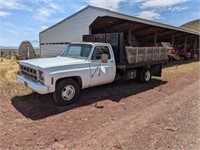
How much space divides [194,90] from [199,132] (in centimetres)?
403

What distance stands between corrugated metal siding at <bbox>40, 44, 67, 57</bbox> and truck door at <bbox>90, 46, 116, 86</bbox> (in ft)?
35.1

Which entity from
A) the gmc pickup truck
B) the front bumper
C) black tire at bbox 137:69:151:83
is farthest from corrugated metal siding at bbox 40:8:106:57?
the front bumper

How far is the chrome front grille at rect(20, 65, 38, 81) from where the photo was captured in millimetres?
5801

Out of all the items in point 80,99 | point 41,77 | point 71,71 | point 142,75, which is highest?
point 71,71

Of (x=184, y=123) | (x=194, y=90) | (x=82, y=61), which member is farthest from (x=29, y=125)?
(x=194, y=90)

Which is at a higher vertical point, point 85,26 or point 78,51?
point 85,26

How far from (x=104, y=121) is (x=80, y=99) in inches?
74.5

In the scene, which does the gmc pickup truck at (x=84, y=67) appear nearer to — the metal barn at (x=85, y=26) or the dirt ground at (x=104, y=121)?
the dirt ground at (x=104, y=121)

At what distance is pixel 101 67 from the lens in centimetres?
671

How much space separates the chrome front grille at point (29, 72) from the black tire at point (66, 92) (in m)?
0.76

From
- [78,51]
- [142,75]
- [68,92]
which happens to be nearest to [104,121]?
[68,92]

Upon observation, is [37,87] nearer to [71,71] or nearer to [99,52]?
[71,71]

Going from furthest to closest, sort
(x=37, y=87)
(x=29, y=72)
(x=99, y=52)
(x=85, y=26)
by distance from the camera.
→ 1. (x=85, y=26)
2. (x=99, y=52)
3. (x=29, y=72)
4. (x=37, y=87)

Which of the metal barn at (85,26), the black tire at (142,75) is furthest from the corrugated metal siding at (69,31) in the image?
the black tire at (142,75)
